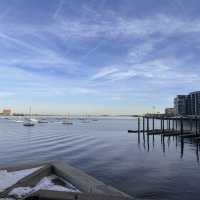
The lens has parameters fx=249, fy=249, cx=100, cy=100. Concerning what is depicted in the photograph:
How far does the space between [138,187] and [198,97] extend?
609 feet

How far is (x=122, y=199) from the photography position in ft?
31.6

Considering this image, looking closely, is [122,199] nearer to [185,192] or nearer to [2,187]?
[2,187]

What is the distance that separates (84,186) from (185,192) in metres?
9.06

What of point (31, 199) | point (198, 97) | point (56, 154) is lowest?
point (56, 154)

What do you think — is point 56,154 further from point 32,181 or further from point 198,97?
point 198,97

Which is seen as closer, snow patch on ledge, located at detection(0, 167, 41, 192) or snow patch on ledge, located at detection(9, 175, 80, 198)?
snow patch on ledge, located at detection(9, 175, 80, 198)

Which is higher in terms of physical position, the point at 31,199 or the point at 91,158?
the point at 31,199

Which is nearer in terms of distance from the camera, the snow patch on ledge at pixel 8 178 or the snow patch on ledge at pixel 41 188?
the snow patch on ledge at pixel 41 188

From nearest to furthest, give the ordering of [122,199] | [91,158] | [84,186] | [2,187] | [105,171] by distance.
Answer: [122,199], [2,187], [84,186], [105,171], [91,158]

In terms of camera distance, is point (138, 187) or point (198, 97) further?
point (198, 97)

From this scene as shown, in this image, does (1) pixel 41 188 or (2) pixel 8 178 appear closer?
(1) pixel 41 188

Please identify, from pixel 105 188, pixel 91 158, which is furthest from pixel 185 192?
pixel 91 158

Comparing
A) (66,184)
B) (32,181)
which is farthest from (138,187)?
(32,181)

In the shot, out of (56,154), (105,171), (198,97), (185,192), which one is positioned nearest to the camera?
(185,192)
